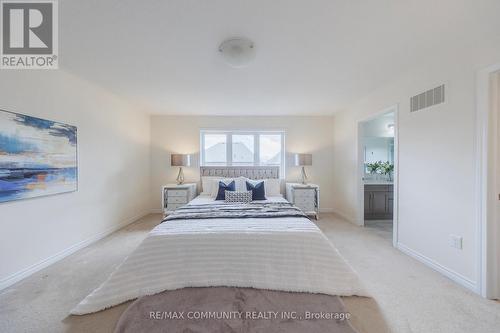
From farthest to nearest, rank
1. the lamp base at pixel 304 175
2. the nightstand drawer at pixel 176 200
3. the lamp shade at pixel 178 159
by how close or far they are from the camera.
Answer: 1. the lamp base at pixel 304 175
2. the lamp shade at pixel 178 159
3. the nightstand drawer at pixel 176 200

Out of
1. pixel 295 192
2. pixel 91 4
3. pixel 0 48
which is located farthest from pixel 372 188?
pixel 0 48

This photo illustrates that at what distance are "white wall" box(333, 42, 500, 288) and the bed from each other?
132 cm

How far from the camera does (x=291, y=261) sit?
191 centimetres

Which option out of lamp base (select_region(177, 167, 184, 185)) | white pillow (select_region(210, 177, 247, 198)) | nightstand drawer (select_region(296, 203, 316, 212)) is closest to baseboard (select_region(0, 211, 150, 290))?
lamp base (select_region(177, 167, 184, 185))

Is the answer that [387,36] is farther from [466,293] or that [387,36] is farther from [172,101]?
[172,101]

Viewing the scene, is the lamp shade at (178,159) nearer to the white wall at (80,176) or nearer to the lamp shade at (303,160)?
the white wall at (80,176)

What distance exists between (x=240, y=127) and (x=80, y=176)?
3.28 meters

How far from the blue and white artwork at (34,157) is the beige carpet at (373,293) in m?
0.97

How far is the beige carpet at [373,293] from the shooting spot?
1.61m

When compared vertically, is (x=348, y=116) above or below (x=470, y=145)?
above

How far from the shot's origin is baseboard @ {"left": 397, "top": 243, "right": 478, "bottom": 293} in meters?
2.07

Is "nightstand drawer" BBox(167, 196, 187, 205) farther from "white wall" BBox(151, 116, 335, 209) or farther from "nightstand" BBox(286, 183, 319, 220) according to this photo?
"nightstand" BBox(286, 183, 319, 220)

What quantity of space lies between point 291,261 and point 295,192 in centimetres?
274

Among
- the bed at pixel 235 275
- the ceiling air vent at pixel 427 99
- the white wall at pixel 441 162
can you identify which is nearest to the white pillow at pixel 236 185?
the bed at pixel 235 275
